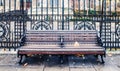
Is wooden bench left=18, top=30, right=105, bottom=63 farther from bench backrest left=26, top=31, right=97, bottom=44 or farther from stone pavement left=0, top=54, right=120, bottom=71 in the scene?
stone pavement left=0, top=54, right=120, bottom=71

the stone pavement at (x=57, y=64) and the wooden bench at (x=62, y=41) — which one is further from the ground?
the wooden bench at (x=62, y=41)

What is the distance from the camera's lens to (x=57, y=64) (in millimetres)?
7344

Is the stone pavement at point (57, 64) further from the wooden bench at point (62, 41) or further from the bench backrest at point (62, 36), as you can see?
the bench backrest at point (62, 36)

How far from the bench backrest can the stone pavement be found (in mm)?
549

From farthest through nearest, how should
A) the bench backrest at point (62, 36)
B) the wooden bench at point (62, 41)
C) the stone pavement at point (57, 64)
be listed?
the bench backrest at point (62, 36)
the wooden bench at point (62, 41)
the stone pavement at point (57, 64)

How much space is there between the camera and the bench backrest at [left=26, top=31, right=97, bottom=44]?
25.6ft

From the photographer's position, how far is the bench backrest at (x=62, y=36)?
25.6ft

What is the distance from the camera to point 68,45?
7.66 metres

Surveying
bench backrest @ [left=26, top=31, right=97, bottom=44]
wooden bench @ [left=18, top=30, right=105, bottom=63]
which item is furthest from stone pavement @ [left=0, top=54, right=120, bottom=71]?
bench backrest @ [left=26, top=31, right=97, bottom=44]

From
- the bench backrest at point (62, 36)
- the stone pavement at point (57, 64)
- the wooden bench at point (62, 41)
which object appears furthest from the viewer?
the bench backrest at point (62, 36)

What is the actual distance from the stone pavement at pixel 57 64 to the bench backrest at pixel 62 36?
1.80ft

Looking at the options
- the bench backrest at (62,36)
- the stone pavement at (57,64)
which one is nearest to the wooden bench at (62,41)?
the bench backrest at (62,36)

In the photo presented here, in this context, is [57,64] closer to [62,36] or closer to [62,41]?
[62,41]

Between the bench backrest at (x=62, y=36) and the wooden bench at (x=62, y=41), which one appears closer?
the wooden bench at (x=62, y=41)
